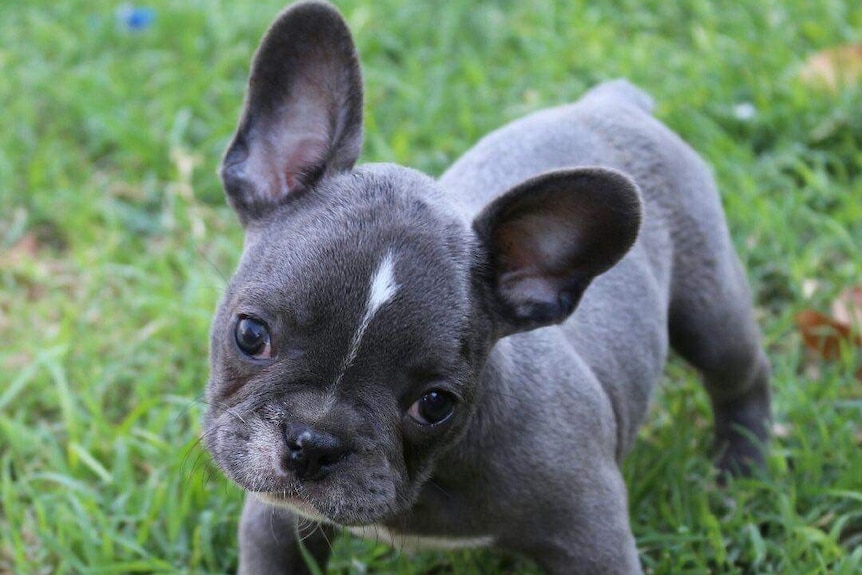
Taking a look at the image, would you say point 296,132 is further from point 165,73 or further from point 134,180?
point 165,73

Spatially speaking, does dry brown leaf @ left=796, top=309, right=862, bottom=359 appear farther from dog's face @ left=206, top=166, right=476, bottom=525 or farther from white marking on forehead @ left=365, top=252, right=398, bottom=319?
white marking on forehead @ left=365, top=252, right=398, bottom=319

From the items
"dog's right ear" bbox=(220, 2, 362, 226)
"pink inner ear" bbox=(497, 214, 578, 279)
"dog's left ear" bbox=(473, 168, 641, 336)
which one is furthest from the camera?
"dog's right ear" bbox=(220, 2, 362, 226)

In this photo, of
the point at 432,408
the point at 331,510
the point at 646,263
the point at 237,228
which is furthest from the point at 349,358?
the point at 237,228

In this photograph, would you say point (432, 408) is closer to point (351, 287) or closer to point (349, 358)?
point (349, 358)

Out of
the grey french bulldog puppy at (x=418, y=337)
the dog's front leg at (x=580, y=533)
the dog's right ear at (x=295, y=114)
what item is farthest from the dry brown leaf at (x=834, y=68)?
the dog's right ear at (x=295, y=114)

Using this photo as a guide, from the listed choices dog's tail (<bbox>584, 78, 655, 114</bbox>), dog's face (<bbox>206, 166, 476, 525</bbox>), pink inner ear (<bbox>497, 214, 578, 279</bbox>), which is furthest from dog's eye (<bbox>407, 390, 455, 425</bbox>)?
dog's tail (<bbox>584, 78, 655, 114</bbox>)
